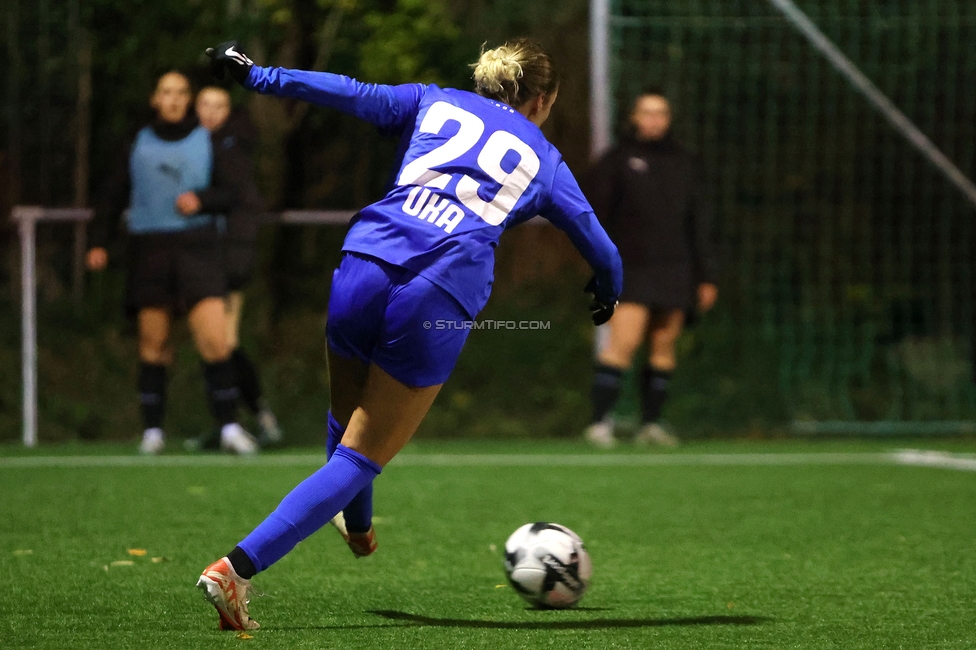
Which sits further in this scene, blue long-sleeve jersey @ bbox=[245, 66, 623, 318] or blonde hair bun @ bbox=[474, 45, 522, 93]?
blonde hair bun @ bbox=[474, 45, 522, 93]

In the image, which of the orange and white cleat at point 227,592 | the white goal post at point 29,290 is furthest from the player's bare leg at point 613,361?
the orange and white cleat at point 227,592

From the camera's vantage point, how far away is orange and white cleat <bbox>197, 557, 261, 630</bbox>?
400cm

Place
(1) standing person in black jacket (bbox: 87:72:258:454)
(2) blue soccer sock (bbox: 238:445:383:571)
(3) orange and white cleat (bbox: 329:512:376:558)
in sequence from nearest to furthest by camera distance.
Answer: (2) blue soccer sock (bbox: 238:445:383:571) → (3) orange and white cleat (bbox: 329:512:376:558) → (1) standing person in black jacket (bbox: 87:72:258:454)

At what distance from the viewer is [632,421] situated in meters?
10.9

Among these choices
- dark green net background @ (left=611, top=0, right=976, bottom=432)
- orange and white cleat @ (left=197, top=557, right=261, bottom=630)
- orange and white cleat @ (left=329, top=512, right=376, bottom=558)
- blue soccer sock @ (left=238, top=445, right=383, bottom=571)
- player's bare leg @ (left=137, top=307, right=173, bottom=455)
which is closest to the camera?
orange and white cleat @ (left=197, top=557, right=261, bottom=630)

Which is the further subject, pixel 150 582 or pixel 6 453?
pixel 6 453

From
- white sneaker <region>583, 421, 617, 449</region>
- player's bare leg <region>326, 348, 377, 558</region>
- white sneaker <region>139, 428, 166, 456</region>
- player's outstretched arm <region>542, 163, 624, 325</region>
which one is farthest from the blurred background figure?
player's outstretched arm <region>542, 163, 624, 325</region>

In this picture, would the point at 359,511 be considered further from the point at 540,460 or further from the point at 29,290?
the point at 29,290

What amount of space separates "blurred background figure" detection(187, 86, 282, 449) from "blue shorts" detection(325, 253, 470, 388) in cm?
473

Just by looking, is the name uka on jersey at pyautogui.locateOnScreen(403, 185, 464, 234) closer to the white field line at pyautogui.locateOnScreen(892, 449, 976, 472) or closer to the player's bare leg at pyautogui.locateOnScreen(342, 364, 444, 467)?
the player's bare leg at pyautogui.locateOnScreen(342, 364, 444, 467)

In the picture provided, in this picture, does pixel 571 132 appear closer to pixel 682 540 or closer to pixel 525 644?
pixel 682 540

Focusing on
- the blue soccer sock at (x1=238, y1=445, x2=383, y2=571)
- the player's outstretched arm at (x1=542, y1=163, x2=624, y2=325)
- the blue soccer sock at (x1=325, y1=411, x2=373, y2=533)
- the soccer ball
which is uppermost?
the player's outstretched arm at (x1=542, y1=163, x2=624, y2=325)

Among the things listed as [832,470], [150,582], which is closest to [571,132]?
[832,470]

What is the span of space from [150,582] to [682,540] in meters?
2.09
